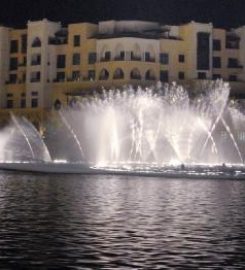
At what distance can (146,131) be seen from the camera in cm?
8562

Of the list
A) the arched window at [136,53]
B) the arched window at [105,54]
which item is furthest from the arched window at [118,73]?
the arched window at [136,53]

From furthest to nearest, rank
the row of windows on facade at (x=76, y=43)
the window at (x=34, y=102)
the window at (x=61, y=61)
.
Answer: the window at (x=61, y=61) < the window at (x=34, y=102) < the row of windows on facade at (x=76, y=43)

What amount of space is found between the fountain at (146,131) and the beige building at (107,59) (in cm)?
468

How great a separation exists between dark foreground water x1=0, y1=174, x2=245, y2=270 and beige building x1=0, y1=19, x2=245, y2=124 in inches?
2916

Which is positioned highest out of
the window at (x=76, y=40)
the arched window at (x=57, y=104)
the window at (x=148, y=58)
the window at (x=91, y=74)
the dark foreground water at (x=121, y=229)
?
the window at (x=76, y=40)

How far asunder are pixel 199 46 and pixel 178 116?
2831 centimetres

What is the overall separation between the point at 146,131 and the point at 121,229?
65187 mm

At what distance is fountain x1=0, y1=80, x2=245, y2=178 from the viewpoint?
84750 mm

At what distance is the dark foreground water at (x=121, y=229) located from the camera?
1591 cm

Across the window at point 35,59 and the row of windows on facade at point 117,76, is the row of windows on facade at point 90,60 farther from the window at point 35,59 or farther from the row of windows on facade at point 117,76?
the row of windows on facade at point 117,76

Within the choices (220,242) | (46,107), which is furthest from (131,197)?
(46,107)

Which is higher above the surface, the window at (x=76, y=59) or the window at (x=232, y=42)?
the window at (x=232, y=42)

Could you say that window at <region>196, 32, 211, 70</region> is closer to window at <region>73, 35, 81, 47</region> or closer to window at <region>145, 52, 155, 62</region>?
window at <region>145, 52, 155, 62</region>

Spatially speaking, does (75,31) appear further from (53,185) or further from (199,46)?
(53,185)
